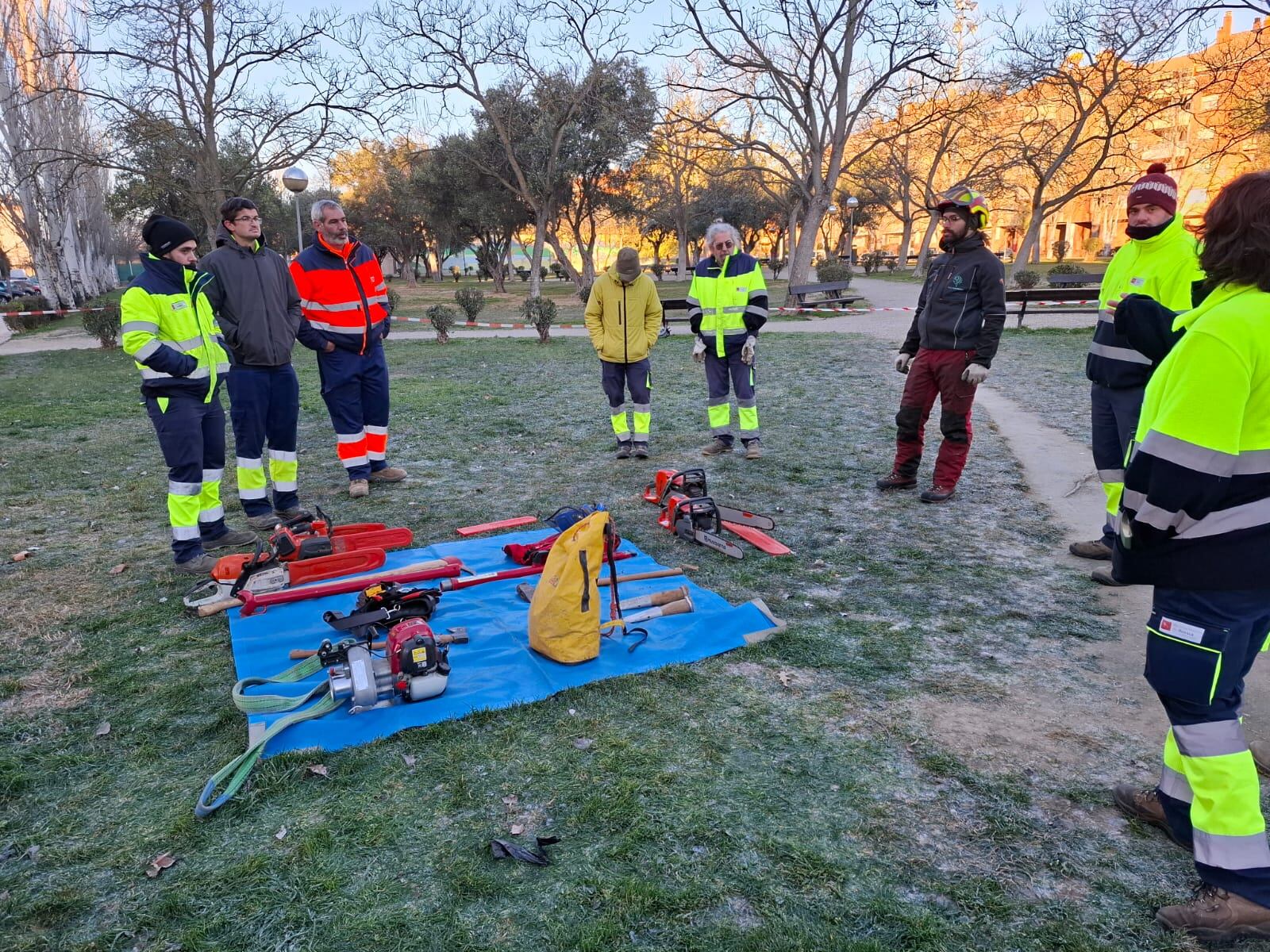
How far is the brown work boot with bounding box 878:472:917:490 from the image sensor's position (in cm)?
651

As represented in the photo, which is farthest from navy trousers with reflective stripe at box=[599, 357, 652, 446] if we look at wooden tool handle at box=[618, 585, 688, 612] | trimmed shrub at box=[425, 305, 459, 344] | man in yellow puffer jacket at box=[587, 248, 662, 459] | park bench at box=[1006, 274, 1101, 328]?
park bench at box=[1006, 274, 1101, 328]

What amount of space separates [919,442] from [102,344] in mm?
18846

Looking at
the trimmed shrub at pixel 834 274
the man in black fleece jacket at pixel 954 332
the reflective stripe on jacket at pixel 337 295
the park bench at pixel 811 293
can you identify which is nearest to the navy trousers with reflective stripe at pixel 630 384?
the reflective stripe on jacket at pixel 337 295

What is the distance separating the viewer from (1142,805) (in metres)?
2.68

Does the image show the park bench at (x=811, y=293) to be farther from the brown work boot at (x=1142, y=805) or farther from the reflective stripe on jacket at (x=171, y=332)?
the brown work boot at (x=1142, y=805)

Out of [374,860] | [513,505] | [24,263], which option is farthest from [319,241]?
[24,263]

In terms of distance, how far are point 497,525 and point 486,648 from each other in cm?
197

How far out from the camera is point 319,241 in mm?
6242

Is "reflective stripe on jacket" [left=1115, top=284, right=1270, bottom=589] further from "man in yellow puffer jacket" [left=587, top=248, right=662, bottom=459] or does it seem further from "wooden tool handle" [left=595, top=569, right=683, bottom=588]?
"man in yellow puffer jacket" [left=587, top=248, right=662, bottom=459]

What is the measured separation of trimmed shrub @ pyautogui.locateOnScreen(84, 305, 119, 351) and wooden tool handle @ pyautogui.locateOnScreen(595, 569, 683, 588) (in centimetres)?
1790

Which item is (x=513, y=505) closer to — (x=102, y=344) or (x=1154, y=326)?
(x=1154, y=326)

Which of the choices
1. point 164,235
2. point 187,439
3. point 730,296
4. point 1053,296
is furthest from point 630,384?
point 1053,296

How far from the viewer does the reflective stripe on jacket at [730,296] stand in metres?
7.15

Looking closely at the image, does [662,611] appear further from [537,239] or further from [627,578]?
[537,239]
